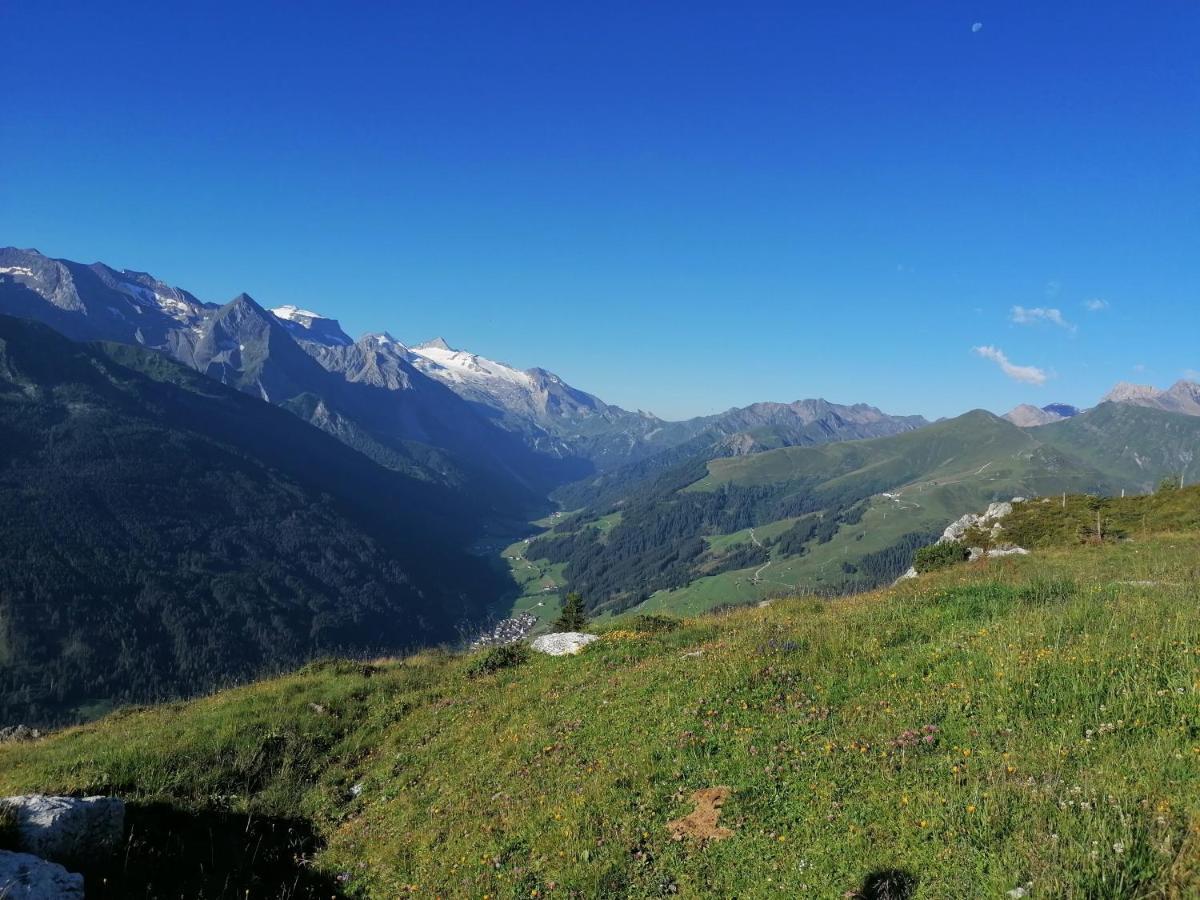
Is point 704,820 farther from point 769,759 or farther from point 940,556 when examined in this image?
point 940,556

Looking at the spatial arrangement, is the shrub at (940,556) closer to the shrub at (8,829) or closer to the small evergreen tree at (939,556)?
the small evergreen tree at (939,556)

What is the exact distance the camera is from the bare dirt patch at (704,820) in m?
11.0

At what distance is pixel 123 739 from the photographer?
21.3 m

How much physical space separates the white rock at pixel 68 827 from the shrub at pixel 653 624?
19060 mm

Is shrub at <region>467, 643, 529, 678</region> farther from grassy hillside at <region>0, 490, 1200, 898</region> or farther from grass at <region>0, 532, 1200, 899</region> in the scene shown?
grassy hillside at <region>0, 490, 1200, 898</region>

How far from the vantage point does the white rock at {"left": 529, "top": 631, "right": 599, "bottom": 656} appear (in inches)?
1075

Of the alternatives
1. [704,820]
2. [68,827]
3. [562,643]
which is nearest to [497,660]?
[562,643]

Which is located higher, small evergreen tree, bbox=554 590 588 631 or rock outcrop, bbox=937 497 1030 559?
rock outcrop, bbox=937 497 1030 559

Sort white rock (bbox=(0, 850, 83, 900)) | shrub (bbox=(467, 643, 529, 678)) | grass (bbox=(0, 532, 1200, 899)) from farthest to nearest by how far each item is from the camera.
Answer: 1. shrub (bbox=(467, 643, 529, 678))
2. white rock (bbox=(0, 850, 83, 900))
3. grass (bbox=(0, 532, 1200, 899))

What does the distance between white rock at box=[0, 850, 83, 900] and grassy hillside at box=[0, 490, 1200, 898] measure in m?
1.71

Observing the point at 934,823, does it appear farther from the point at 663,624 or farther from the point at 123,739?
the point at 123,739

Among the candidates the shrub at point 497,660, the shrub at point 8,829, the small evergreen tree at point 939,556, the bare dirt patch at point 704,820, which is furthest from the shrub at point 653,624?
the small evergreen tree at point 939,556

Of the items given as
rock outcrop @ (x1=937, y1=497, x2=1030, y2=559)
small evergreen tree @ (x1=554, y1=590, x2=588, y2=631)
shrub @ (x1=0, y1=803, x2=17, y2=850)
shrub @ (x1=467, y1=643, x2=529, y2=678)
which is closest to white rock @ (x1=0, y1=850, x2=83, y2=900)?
shrub @ (x1=0, y1=803, x2=17, y2=850)

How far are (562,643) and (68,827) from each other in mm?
18328
